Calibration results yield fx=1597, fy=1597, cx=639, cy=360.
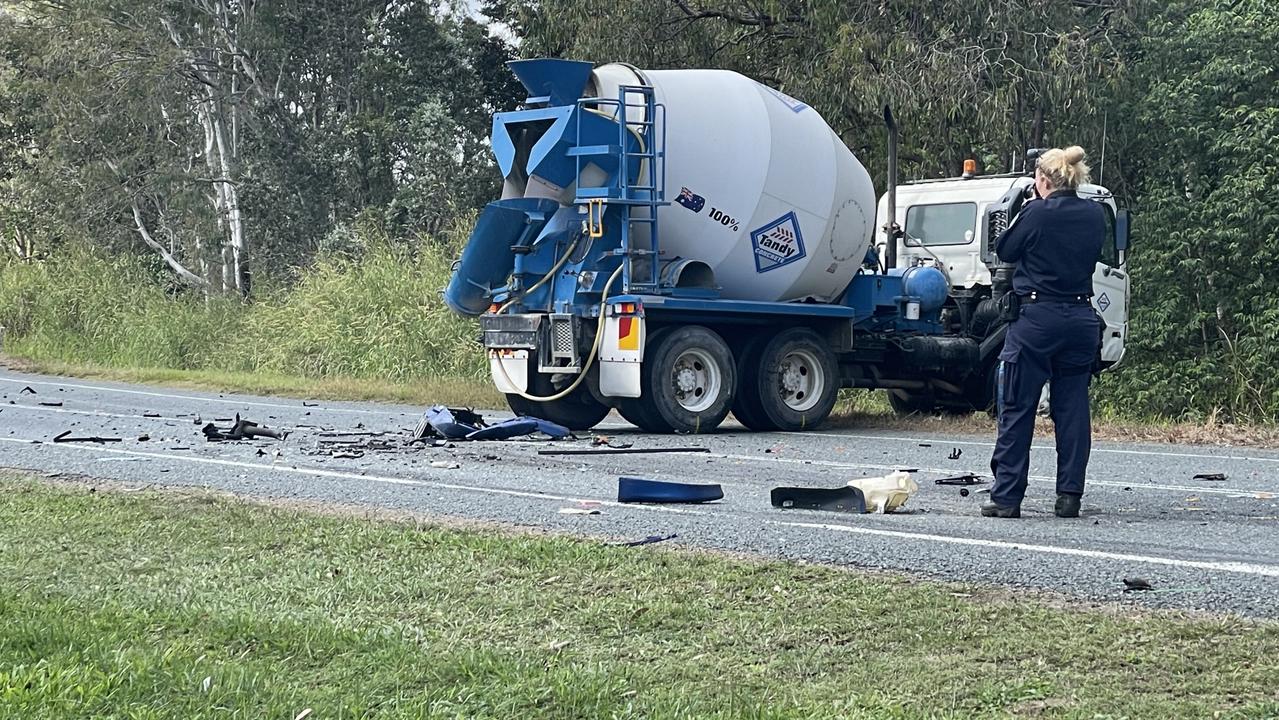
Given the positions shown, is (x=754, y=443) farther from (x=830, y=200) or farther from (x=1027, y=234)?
(x=1027, y=234)

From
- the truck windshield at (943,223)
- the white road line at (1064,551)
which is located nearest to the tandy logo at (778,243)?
the truck windshield at (943,223)

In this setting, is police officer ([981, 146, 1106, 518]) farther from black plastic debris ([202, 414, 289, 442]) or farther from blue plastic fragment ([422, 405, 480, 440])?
black plastic debris ([202, 414, 289, 442])

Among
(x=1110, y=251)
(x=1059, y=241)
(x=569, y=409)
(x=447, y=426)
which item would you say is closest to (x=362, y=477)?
(x=447, y=426)

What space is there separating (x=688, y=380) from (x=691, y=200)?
1685 millimetres

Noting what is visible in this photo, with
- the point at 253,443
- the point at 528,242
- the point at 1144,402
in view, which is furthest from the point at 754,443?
the point at 1144,402

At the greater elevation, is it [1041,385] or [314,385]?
[1041,385]

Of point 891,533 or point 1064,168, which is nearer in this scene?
point 891,533

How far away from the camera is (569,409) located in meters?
15.8

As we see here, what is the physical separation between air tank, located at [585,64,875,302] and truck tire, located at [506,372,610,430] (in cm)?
173

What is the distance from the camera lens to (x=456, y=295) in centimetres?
1562

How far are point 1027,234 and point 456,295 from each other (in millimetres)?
8274

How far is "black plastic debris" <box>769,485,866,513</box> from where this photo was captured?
27.5 feet

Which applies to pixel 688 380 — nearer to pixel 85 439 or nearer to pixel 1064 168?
pixel 85 439

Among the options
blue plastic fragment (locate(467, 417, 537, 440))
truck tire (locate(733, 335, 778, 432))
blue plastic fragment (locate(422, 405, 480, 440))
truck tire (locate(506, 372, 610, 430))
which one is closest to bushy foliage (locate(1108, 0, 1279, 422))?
truck tire (locate(733, 335, 778, 432))
